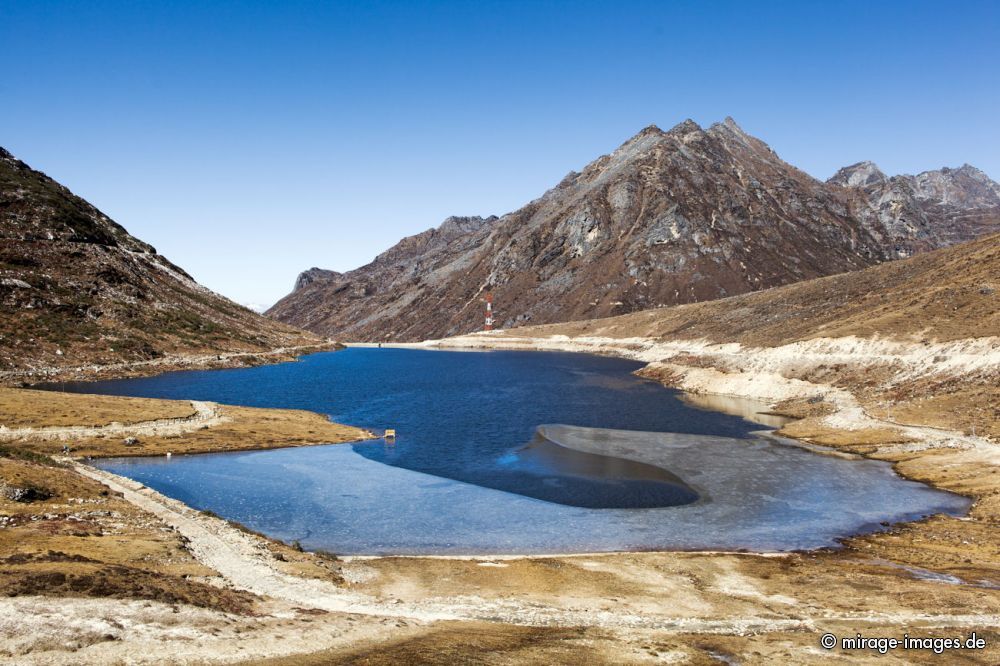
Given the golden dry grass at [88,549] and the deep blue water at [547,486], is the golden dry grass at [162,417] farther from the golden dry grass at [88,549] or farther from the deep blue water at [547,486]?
the golden dry grass at [88,549]

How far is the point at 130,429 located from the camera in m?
66.8

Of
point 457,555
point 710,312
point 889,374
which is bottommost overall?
point 457,555

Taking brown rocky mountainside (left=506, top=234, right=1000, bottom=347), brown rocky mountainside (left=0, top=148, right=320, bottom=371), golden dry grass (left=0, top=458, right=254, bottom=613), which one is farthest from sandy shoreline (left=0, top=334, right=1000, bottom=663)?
brown rocky mountainside (left=0, top=148, right=320, bottom=371)

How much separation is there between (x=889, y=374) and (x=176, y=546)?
83990mm

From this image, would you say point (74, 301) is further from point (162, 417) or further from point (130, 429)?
point (130, 429)

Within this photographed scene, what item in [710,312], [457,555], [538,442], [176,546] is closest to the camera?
[176,546]

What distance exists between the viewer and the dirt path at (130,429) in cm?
5981

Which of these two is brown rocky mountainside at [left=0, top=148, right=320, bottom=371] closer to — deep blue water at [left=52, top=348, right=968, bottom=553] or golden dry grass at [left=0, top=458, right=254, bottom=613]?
deep blue water at [left=52, top=348, right=968, bottom=553]

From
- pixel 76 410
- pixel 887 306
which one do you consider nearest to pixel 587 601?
pixel 76 410

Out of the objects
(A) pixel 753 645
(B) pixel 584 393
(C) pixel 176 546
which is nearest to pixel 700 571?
(A) pixel 753 645

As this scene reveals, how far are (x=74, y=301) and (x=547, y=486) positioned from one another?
140817mm

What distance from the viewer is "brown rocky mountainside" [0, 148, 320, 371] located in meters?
129

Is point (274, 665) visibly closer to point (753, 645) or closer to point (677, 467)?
point (753, 645)

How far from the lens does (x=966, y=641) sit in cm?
2373
